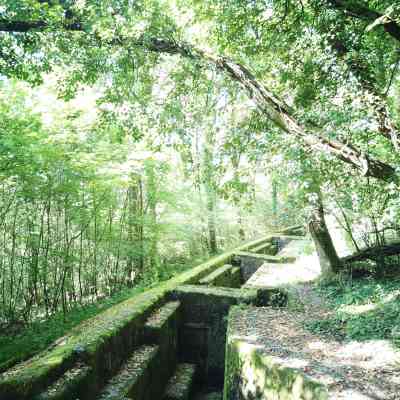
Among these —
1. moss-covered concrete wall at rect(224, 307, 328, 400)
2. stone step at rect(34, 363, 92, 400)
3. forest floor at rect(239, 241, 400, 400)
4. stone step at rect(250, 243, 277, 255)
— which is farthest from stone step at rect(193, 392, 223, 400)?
stone step at rect(250, 243, 277, 255)

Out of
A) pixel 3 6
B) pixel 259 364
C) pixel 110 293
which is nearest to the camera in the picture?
pixel 259 364

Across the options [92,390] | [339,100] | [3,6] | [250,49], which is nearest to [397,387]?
[92,390]

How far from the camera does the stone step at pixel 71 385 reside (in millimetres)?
3176

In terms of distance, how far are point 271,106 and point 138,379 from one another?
429cm

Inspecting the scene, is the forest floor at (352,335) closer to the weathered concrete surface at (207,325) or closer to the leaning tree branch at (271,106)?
the weathered concrete surface at (207,325)

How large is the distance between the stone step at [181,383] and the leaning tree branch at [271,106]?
4.40 m

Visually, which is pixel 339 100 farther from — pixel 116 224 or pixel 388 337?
pixel 116 224

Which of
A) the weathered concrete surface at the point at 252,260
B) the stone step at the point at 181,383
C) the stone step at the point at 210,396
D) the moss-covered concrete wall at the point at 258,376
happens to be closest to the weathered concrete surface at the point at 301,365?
the moss-covered concrete wall at the point at 258,376

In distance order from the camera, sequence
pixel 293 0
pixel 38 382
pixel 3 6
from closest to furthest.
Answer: pixel 38 382, pixel 3 6, pixel 293 0

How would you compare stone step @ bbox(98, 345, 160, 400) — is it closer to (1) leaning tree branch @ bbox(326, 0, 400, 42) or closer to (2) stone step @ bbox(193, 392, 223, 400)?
(2) stone step @ bbox(193, 392, 223, 400)

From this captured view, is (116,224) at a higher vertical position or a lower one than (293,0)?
lower

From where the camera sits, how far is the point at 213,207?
1570 centimetres

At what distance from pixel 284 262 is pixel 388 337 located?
6778mm

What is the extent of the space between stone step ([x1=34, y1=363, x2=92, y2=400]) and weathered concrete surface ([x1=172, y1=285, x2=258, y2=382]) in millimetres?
2942
